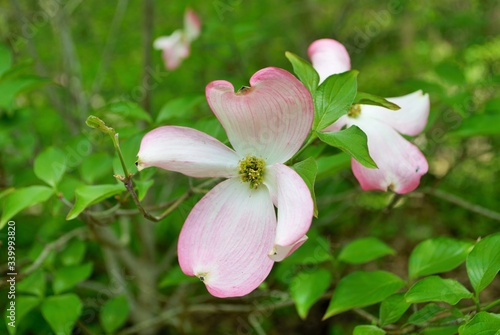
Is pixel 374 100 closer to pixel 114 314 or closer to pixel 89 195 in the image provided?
pixel 89 195

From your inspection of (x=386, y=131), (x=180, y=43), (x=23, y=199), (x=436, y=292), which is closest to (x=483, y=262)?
(x=436, y=292)

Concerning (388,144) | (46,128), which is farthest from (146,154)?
(46,128)

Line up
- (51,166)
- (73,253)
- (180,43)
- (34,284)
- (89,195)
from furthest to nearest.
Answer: (180,43), (73,253), (34,284), (51,166), (89,195)

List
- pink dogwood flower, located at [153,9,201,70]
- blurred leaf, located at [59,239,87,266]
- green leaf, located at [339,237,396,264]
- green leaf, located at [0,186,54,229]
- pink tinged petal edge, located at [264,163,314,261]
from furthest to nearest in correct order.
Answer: pink dogwood flower, located at [153,9,201,70] → blurred leaf, located at [59,239,87,266] → green leaf, located at [339,237,396,264] → green leaf, located at [0,186,54,229] → pink tinged petal edge, located at [264,163,314,261]

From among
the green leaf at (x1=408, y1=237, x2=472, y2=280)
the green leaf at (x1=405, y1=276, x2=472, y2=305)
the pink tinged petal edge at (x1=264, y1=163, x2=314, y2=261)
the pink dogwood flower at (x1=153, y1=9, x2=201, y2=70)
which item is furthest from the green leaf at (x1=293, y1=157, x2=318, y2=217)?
the pink dogwood flower at (x1=153, y1=9, x2=201, y2=70)

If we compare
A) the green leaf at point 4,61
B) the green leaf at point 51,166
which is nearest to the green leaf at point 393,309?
the green leaf at point 51,166

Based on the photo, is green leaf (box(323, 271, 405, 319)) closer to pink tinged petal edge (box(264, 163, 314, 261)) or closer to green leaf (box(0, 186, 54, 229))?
pink tinged petal edge (box(264, 163, 314, 261))
